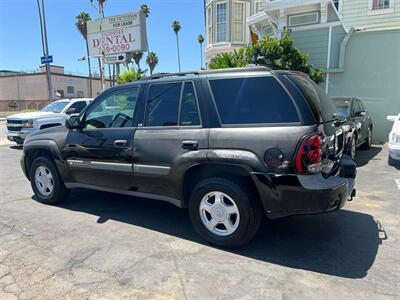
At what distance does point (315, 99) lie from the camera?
347cm

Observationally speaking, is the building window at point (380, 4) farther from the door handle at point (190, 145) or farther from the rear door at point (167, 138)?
the door handle at point (190, 145)

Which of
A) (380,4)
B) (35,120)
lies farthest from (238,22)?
(35,120)

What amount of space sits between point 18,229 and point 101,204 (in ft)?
4.12

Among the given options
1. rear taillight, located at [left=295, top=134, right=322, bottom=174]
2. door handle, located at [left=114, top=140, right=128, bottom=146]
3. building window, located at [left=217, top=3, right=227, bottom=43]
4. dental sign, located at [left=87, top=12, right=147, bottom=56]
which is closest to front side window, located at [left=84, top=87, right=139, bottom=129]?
door handle, located at [left=114, top=140, right=128, bottom=146]

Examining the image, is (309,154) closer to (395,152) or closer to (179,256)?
(179,256)

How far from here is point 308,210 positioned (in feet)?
10.5

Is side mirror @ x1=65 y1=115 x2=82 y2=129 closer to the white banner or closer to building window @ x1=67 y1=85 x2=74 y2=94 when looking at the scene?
the white banner

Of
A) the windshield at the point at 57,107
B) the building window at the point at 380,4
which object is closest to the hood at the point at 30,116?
the windshield at the point at 57,107

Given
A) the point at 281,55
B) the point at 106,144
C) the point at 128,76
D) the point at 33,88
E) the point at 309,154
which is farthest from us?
the point at 33,88

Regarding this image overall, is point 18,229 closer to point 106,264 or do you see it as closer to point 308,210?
point 106,264

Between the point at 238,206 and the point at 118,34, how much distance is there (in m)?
17.6

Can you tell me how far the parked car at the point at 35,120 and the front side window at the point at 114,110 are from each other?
7946 mm

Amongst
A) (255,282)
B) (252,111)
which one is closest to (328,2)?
(252,111)

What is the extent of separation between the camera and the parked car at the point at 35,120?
451 inches
